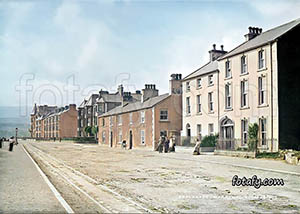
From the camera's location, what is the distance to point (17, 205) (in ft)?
29.1

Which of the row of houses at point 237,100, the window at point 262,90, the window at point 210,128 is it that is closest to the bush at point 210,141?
the row of houses at point 237,100

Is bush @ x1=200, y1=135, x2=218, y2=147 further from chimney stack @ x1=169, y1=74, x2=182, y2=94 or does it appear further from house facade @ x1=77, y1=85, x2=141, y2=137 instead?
house facade @ x1=77, y1=85, x2=141, y2=137

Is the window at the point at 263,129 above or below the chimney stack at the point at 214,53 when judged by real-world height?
below

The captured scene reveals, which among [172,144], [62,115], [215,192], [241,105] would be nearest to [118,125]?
[172,144]

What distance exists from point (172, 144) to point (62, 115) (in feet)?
246

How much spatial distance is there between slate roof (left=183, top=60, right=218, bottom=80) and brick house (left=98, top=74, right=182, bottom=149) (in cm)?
428

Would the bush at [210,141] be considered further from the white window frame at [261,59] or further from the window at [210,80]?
the white window frame at [261,59]

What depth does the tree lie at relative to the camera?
2564cm

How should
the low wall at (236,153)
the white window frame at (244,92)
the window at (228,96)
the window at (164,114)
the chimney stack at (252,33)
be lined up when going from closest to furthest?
the low wall at (236,153) → the white window frame at (244,92) → the window at (228,96) → the chimney stack at (252,33) → the window at (164,114)

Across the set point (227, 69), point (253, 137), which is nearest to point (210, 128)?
point (227, 69)

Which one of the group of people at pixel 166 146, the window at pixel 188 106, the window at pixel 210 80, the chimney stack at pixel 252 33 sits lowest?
the group of people at pixel 166 146

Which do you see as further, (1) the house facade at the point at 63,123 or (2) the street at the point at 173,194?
(1) the house facade at the point at 63,123

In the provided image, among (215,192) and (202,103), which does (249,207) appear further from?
(202,103)

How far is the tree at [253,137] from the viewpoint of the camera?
25.6 m
